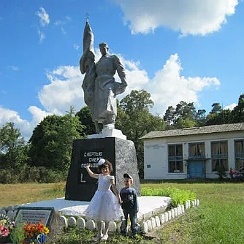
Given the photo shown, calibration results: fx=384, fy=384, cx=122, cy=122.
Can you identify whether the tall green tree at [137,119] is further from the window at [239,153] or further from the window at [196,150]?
the window at [239,153]

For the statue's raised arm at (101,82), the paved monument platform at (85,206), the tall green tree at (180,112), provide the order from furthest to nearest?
the tall green tree at (180,112) → the statue's raised arm at (101,82) → the paved monument platform at (85,206)

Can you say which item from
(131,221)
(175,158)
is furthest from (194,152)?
(131,221)

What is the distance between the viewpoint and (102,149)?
9.18 m

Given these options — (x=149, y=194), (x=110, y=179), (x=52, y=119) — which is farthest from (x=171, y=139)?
(x=110, y=179)

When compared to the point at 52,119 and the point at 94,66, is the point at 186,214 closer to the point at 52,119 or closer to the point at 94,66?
the point at 94,66

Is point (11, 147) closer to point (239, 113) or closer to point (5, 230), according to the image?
point (239, 113)

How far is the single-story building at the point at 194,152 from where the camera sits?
3195 cm

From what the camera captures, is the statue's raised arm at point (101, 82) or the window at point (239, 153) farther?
the window at point (239, 153)

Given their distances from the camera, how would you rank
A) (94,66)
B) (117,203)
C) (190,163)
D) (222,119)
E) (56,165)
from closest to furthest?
(117,203), (94,66), (190,163), (56,165), (222,119)

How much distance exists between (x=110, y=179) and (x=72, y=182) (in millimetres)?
3200

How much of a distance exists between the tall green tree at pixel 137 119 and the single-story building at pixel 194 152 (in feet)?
18.8

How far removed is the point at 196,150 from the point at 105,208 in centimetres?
2856

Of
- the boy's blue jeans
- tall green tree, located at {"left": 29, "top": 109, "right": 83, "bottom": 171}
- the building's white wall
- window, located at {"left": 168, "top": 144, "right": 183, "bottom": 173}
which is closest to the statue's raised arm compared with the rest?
the boy's blue jeans

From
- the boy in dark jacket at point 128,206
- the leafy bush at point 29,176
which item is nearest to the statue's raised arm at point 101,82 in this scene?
the boy in dark jacket at point 128,206
